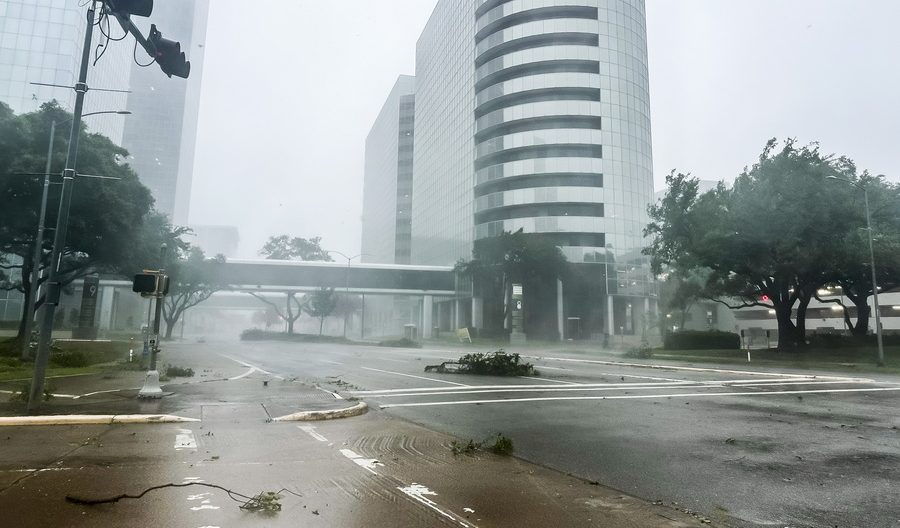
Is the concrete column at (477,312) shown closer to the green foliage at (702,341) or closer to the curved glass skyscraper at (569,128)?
the curved glass skyscraper at (569,128)

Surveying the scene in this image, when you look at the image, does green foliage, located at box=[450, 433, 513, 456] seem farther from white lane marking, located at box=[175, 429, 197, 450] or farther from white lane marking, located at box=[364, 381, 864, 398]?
white lane marking, located at box=[364, 381, 864, 398]

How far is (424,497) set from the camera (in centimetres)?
505

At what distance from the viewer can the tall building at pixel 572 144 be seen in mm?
68000

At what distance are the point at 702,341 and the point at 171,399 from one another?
39894 mm

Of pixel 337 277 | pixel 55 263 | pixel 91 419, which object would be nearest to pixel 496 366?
pixel 91 419

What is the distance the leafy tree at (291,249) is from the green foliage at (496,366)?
3302 inches

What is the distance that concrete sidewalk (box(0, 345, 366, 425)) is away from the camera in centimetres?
924

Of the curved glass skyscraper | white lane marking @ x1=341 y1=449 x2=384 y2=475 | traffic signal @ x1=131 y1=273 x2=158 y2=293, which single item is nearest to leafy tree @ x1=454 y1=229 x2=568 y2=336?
the curved glass skyscraper

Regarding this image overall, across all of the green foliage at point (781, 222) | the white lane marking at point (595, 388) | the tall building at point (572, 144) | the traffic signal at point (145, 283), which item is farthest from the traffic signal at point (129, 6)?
the tall building at point (572, 144)

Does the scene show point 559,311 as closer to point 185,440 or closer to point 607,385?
point 607,385

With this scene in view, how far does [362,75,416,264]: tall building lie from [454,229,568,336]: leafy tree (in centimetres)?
6224

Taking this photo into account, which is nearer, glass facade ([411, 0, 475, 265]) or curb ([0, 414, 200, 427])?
curb ([0, 414, 200, 427])

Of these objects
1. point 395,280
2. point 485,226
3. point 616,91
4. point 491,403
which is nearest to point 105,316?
point 395,280

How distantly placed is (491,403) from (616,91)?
67316 millimetres
